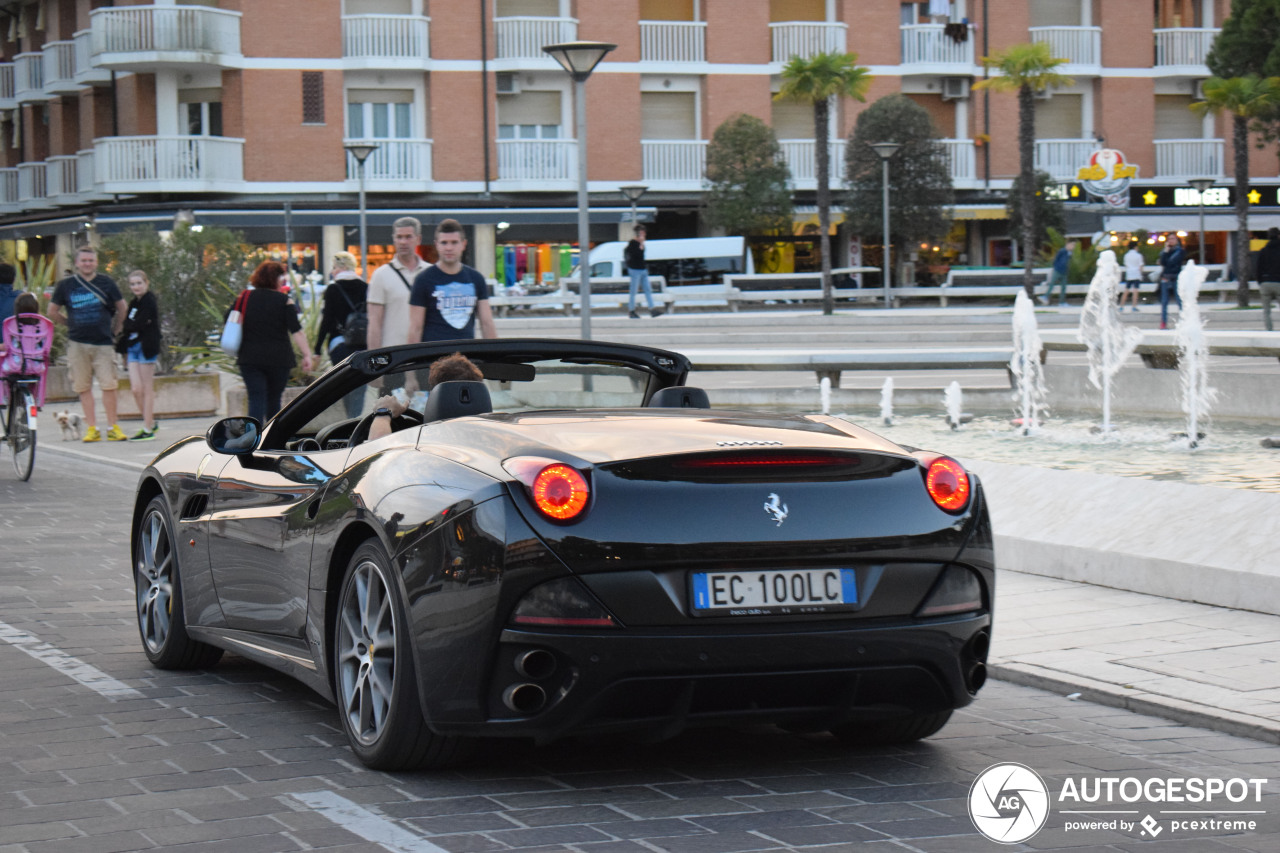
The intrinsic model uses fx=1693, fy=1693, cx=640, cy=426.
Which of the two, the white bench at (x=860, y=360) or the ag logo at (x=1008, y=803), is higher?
the white bench at (x=860, y=360)

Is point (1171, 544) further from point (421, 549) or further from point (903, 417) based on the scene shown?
point (903, 417)

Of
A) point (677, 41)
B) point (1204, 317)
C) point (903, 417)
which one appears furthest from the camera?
point (677, 41)

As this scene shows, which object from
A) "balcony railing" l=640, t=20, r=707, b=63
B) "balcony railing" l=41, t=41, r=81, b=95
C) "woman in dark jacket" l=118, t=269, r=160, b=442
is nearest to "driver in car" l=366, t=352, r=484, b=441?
"woman in dark jacket" l=118, t=269, r=160, b=442

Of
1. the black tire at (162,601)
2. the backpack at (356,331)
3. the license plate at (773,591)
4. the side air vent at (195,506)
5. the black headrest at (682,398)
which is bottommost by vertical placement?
the black tire at (162,601)

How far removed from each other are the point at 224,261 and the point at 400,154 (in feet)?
71.2

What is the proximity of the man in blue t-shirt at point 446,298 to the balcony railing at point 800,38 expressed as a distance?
40.3 meters

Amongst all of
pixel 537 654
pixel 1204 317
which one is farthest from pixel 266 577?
pixel 1204 317

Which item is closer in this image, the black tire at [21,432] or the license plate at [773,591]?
the license plate at [773,591]

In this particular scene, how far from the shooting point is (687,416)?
201 inches

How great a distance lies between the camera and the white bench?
1634cm

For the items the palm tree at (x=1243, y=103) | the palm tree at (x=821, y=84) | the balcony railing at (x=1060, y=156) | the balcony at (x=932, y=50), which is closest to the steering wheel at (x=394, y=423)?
the palm tree at (x=1243, y=103)

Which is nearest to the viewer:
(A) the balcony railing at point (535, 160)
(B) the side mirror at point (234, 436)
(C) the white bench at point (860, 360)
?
(B) the side mirror at point (234, 436)

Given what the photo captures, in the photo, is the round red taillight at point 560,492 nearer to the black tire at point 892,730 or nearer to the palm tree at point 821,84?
the black tire at point 892,730

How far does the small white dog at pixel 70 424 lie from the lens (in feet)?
62.5
